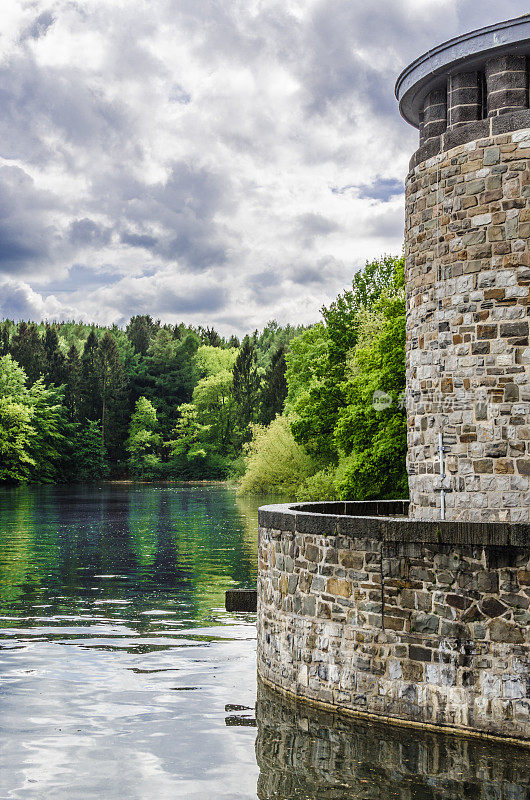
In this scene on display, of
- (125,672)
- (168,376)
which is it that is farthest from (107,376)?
(125,672)

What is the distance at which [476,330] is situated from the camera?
1123cm

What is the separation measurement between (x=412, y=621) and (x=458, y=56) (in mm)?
6656

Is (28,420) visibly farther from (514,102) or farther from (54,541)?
(514,102)

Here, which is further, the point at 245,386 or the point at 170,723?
the point at 245,386

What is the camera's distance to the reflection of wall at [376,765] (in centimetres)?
820

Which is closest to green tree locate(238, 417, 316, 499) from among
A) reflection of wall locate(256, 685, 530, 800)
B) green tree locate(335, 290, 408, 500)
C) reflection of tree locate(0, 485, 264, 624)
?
reflection of tree locate(0, 485, 264, 624)

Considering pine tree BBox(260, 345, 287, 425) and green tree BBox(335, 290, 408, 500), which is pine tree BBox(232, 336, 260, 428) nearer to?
pine tree BBox(260, 345, 287, 425)

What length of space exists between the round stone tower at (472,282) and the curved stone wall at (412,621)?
2062 mm

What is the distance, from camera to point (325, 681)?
1016cm

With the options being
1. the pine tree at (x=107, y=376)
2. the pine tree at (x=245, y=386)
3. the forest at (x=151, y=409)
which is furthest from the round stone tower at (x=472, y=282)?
the pine tree at (x=107, y=376)

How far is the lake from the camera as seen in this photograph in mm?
8391

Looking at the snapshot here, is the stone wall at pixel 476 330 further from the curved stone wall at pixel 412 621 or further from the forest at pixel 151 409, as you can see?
the forest at pixel 151 409

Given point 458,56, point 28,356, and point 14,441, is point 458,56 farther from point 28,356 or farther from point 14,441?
point 28,356

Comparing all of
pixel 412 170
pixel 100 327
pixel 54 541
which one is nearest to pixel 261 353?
pixel 100 327
